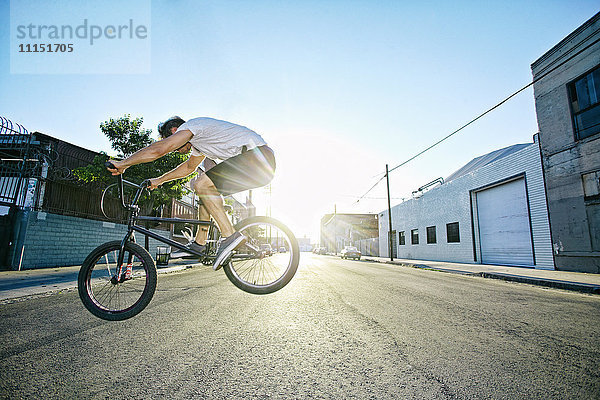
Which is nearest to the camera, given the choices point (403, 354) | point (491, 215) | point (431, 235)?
point (403, 354)

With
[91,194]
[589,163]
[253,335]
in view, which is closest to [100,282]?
[253,335]

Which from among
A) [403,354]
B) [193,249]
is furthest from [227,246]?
[403,354]

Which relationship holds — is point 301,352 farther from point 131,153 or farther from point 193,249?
point 131,153

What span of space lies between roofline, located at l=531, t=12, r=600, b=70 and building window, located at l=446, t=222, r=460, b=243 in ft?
35.2

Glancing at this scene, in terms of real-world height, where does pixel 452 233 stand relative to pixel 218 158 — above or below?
below

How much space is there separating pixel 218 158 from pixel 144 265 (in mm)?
1229

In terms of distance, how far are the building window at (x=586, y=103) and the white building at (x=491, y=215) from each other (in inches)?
75.0

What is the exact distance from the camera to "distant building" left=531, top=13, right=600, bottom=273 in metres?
11.7

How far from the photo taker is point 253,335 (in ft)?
11.5

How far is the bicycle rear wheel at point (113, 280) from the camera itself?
2.80 metres

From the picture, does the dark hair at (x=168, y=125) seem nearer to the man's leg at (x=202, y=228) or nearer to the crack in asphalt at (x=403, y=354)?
the man's leg at (x=202, y=228)

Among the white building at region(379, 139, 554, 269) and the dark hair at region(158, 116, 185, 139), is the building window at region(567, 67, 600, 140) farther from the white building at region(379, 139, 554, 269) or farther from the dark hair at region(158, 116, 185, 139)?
the dark hair at region(158, 116, 185, 139)

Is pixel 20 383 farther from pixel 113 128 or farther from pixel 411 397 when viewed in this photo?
pixel 113 128

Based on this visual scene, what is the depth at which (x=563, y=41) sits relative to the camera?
13.0 metres
